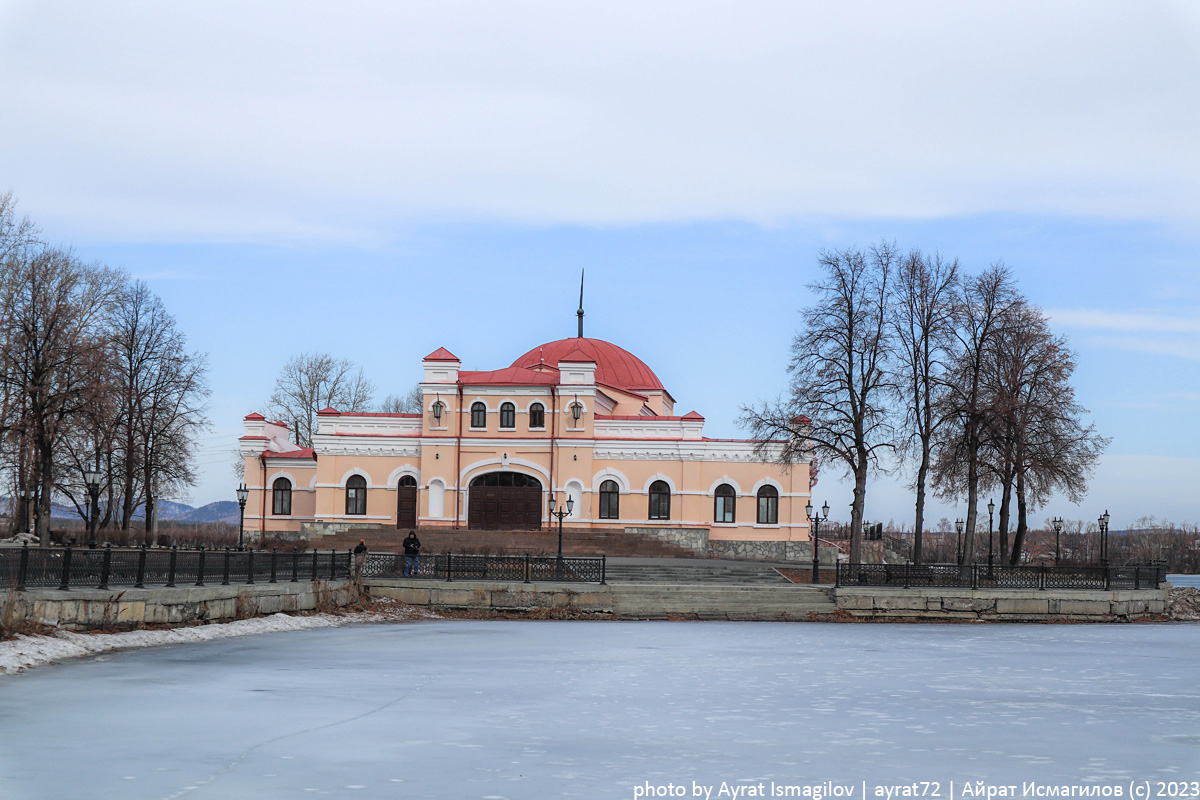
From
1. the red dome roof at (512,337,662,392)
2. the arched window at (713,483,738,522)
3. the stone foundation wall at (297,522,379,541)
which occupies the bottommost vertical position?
the stone foundation wall at (297,522,379,541)

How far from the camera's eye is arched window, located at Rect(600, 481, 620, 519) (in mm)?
48938

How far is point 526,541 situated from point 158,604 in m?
26.8

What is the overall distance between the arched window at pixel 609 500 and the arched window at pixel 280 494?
50.3 ft

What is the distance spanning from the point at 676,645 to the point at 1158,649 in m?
9.72

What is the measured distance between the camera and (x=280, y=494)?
5228 centimetres

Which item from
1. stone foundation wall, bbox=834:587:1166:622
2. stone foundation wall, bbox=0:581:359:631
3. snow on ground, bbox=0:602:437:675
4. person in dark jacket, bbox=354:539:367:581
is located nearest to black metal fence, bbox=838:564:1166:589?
stone foundation wall, bbox=834:587:1166:622

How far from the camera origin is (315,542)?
47594 millimetres

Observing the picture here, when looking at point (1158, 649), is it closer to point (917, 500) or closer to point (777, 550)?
point (917, 500)

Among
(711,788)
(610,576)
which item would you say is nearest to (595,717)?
(711,788)

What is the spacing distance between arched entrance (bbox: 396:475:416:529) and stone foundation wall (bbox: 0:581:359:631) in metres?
24.1

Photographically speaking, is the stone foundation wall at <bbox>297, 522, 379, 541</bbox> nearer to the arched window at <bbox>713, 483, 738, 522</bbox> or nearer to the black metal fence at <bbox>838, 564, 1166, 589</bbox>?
the arched window at <bbox>713, 483, 738, 522</bbox>

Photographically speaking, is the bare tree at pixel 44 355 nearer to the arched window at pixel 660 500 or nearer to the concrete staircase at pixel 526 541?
the concrete staircase at pixel 526 541

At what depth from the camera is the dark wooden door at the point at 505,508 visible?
48.9 metres

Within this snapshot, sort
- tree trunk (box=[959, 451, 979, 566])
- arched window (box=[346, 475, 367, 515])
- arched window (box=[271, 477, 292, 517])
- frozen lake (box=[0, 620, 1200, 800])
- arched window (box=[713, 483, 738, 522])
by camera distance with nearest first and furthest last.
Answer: frozen lake (box=[0, 620, 1200, 800]) → tree trunk (box=[959, 451, 979, 566]) → arched window (box=[713, 483, 738, 522]) → arched window (box=[346, 475, 367, 515]) → arched window (box=[271, 477, 292, 517])
